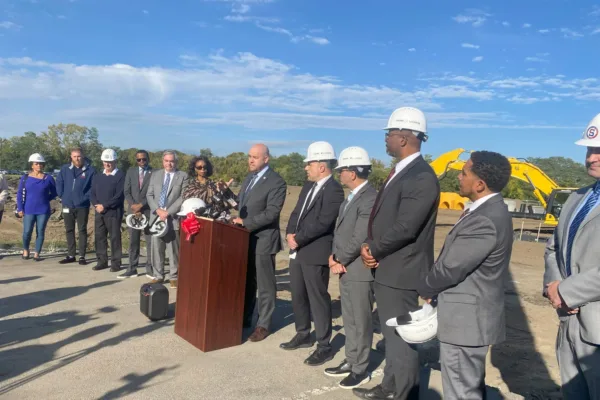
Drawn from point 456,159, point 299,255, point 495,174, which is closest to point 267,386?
point 299,255

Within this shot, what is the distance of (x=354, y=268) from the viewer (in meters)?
4.25

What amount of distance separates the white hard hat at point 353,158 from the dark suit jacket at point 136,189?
4.26m

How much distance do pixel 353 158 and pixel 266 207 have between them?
1.32 metres

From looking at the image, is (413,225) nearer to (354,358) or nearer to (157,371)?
(354,358)

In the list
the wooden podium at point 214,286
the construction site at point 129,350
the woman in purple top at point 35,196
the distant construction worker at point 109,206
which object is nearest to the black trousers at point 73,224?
the woman in purple top at point 35,196

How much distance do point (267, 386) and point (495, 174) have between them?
245cm

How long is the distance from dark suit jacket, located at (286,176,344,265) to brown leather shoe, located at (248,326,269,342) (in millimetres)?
984

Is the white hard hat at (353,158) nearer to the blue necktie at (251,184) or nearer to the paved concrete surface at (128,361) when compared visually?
the blue necktie at (251,184)

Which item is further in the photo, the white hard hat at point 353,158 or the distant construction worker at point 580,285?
the white hard hat at point 353,158

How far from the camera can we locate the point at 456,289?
3.09 m

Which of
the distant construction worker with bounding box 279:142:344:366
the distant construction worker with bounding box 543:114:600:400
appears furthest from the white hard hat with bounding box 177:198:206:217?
the distant construction worker with bounding box 543:114:600:400

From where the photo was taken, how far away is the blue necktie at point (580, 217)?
2943 millimetres

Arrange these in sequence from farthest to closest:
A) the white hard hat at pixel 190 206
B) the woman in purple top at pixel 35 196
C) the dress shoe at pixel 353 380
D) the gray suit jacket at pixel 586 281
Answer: the woman in purple top at pixel 35 196 < the white hard hat at pixel 190 206 < the dress shoe at pixel 353 380 < the gray suit jacket at pixel 586 281

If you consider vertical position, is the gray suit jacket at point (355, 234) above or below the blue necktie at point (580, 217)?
below
